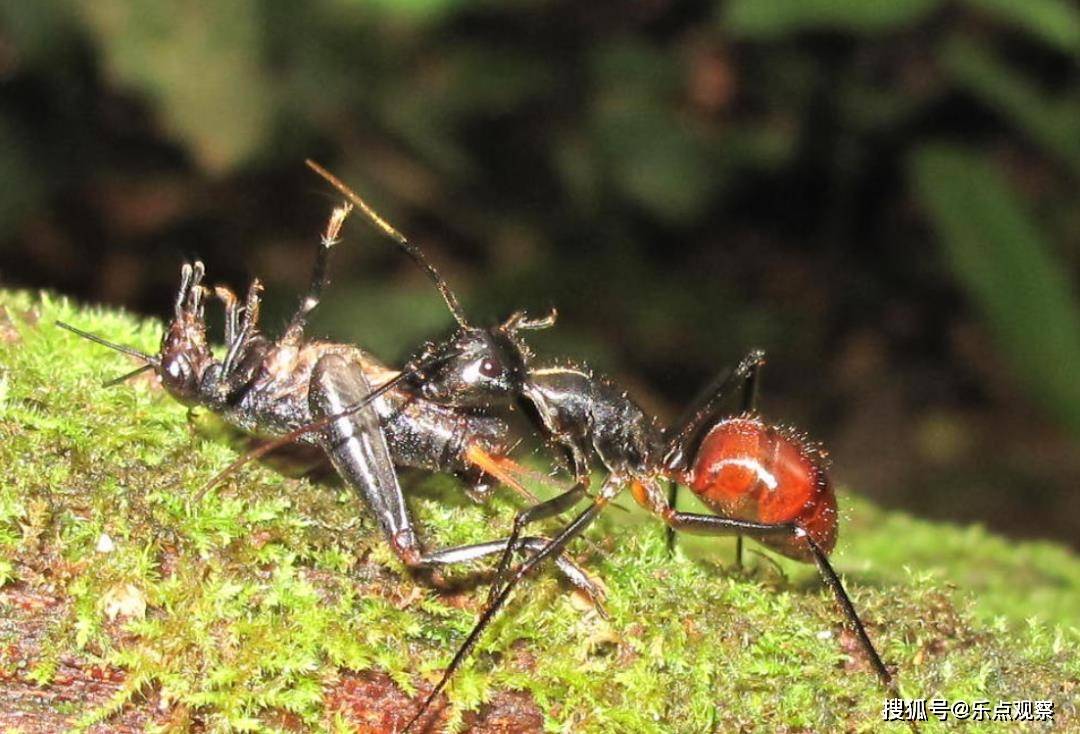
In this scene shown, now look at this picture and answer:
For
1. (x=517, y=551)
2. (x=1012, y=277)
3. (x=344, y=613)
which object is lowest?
(x=344, y=613)

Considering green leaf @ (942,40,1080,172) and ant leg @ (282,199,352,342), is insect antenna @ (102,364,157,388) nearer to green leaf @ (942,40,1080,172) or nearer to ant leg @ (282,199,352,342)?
ant leg @ (282,199,352,342)

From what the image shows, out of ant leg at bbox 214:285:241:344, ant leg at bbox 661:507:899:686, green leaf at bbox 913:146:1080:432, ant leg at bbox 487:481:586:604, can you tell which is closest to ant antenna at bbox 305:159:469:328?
ant leg at bbox 214:285:241:344

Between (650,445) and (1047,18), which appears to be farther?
(1047,18)

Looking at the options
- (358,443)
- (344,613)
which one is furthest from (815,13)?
(344,613)

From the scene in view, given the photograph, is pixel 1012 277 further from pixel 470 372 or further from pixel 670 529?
pixel 470 372

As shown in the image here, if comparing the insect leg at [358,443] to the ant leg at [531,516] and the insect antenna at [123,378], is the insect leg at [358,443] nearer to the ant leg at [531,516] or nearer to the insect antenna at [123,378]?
the ant leg at [531,516]

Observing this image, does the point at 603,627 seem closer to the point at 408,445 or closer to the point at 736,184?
the point at 408,445

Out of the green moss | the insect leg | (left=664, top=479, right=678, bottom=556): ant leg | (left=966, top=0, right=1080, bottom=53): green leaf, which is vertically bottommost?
the green moss
